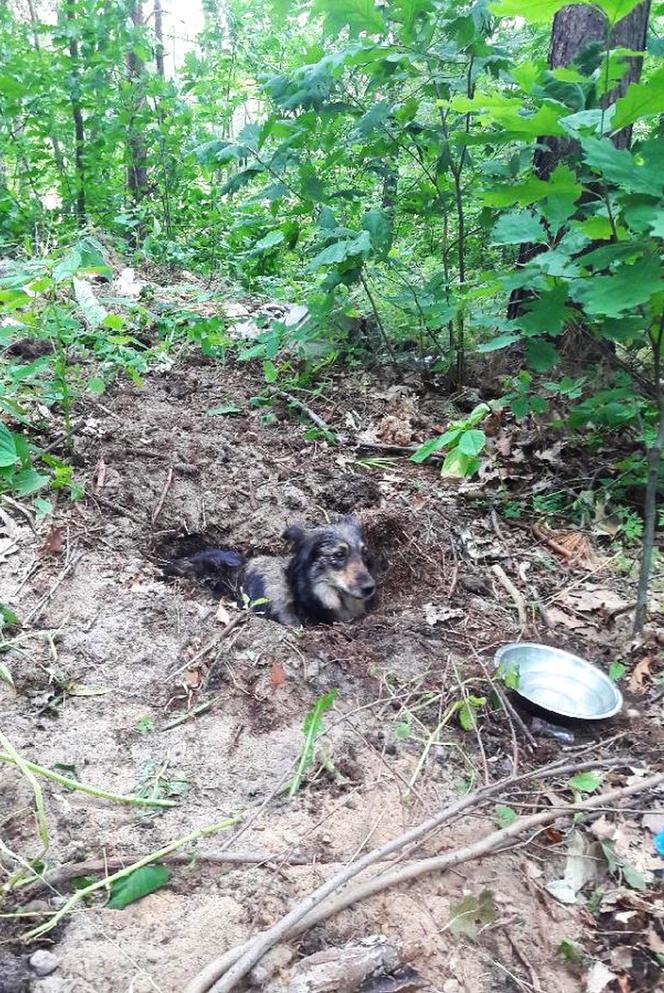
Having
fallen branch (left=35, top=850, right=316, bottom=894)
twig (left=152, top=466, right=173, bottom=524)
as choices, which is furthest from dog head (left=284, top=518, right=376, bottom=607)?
fallen branch (left=35, top=850, right=316, bottom=894)

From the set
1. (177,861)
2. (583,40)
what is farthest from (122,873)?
(583,40)

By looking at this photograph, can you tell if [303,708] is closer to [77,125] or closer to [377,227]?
[377,227]

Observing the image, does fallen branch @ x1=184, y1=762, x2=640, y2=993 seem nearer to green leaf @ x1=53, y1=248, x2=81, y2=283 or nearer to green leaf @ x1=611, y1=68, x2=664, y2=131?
green leaf @ x1=611, y1=68, x2=664, y2=131

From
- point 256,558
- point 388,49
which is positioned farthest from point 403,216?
point 256,558

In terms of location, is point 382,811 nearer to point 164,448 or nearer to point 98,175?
point 164,448

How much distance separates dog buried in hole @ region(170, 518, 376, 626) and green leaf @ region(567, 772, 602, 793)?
1805mm

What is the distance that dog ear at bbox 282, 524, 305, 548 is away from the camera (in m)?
4.53

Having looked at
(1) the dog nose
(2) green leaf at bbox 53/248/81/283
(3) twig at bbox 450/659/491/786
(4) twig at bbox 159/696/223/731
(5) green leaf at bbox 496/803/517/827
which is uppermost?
(2) green leaf at bbox 53/248/81/283

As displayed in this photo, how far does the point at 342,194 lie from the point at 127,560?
3.04m

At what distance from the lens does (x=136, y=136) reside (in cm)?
881

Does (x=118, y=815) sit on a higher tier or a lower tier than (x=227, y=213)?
lower

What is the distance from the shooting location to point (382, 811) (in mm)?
2586

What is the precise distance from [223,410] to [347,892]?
395 cm

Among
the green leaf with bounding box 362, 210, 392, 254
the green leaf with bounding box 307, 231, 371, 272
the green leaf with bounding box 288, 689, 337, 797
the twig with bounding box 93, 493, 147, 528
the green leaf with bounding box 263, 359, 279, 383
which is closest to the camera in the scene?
the green leaf with bounding box 288, 689, 337, 797
